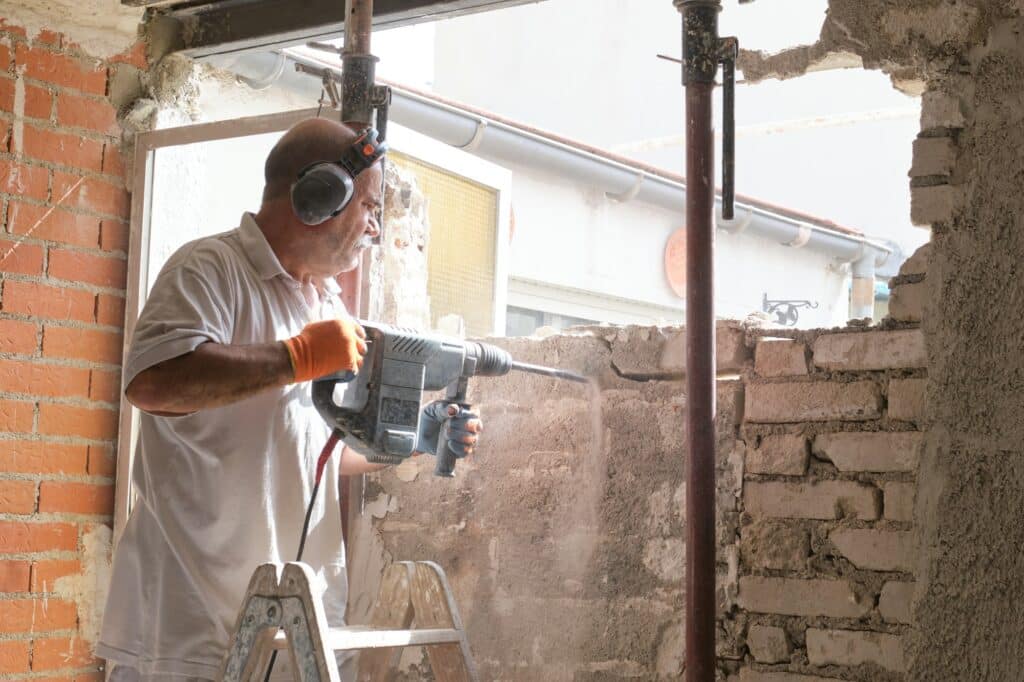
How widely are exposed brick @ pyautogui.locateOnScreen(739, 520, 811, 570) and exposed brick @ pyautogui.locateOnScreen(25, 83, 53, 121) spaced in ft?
6.48

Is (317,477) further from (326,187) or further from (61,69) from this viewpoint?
(61,69)

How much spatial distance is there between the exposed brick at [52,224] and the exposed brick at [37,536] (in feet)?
2.32

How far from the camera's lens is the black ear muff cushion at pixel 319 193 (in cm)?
194

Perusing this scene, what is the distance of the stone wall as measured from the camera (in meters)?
1.93

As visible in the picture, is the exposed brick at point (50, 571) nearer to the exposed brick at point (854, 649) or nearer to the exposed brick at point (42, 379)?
the exposed brick at point (42, 379)

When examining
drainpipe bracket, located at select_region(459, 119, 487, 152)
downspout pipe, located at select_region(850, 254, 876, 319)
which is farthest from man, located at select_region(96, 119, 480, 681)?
downspout pipe, located at select_region(850, 254, 876, 319)

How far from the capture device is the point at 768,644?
2.00 m

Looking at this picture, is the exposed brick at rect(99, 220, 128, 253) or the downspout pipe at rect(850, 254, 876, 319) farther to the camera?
the downspout pipe at rect(850, 254, 876, 319)

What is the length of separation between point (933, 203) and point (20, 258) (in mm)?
2090

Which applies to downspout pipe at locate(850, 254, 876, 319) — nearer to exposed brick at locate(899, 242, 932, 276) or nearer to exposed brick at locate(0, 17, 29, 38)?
exposed brick at locate(899, 242, 932, 276)

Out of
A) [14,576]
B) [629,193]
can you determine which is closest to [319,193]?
[14,576]

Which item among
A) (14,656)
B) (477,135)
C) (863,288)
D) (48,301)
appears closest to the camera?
(14,656)

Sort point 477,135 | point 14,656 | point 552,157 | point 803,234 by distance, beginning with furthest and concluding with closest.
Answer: point 803,234 → point 552,157 → point 477,135 → point 14,656

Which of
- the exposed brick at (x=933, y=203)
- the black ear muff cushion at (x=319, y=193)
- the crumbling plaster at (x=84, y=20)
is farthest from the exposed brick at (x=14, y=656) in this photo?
the exposed brick at (x=933, y=203)
